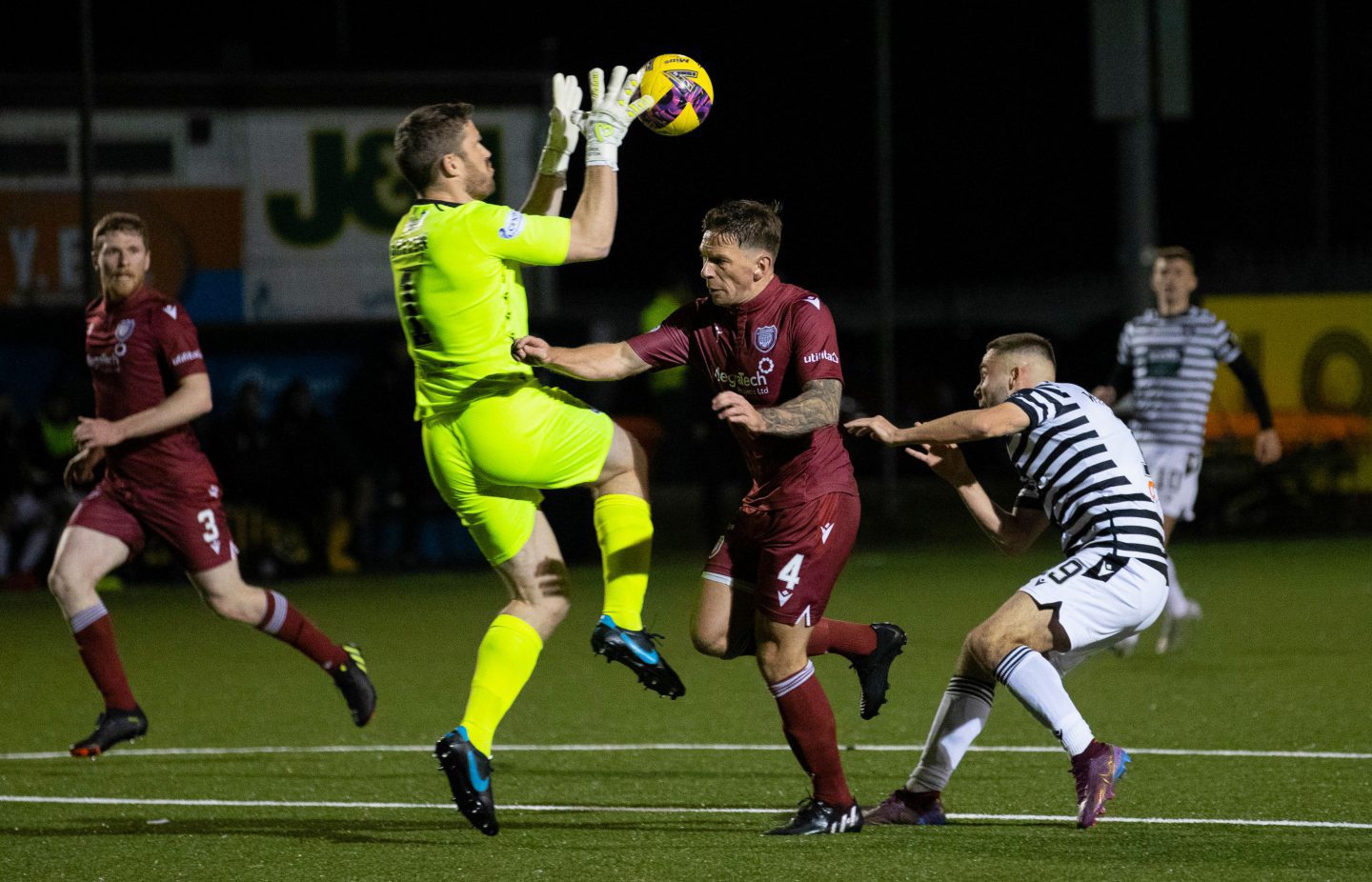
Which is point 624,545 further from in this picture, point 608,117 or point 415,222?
point 608,117

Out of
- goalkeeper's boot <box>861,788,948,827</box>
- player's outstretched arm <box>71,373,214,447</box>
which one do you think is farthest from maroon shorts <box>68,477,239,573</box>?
goalkeeper's boot <box>861,788,948,827</box>

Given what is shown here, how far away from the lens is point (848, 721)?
8.91m

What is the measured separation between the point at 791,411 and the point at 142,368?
340 cm

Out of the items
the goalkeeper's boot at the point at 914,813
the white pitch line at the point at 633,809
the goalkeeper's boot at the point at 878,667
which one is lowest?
the white pitch line at the point at 633,809

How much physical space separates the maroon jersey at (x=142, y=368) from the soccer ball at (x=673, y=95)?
8.32ft

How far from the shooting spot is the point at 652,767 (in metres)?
7.85

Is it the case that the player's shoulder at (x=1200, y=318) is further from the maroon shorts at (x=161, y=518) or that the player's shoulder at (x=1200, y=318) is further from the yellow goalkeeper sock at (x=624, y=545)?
the maroon shorts at (x=161, y=518)

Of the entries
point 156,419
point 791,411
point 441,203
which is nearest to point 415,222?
point 441,203

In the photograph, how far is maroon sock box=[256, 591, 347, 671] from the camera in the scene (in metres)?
8.07

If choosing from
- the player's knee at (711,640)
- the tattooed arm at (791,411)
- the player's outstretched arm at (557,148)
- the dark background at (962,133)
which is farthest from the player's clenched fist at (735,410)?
the dark background at (962,133)

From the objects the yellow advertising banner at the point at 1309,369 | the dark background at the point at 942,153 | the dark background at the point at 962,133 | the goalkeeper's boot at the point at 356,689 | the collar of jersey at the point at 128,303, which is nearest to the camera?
the goalkeeper's boot at the point at 356,689

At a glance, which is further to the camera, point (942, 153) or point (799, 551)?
point (942, 153)

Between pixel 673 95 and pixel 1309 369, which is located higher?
pixel 673 95

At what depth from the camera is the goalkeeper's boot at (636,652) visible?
6246mm
